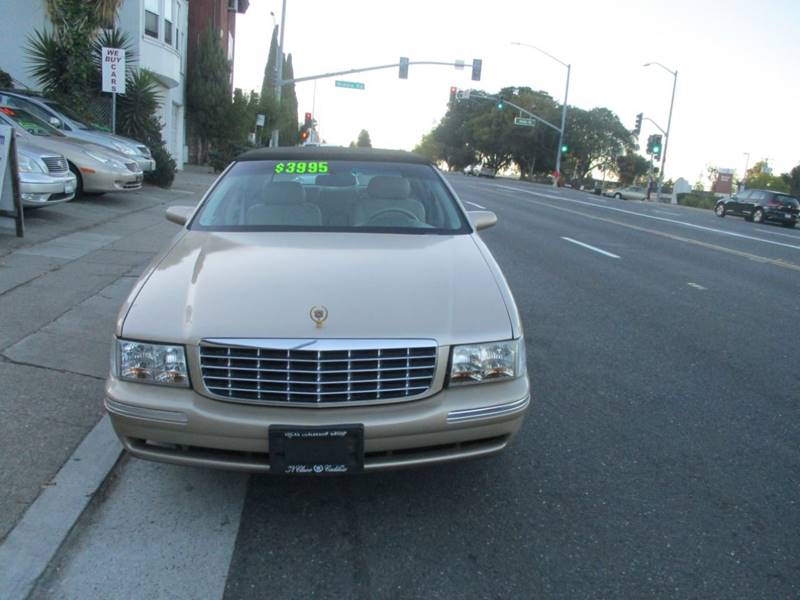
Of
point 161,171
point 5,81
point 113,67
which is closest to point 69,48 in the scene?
point 5,81

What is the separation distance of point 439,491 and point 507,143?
272 ft

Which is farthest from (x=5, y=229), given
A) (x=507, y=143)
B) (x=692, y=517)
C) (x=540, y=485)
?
(x=507, y=143)

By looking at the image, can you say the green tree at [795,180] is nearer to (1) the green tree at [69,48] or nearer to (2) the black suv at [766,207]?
(2) the black suv at [766,207]

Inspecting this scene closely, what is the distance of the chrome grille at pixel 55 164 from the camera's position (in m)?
10.1

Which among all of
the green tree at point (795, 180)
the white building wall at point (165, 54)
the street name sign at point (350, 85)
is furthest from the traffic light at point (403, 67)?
the green tree at point (795, 180)

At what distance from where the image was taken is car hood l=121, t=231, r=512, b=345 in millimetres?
3016

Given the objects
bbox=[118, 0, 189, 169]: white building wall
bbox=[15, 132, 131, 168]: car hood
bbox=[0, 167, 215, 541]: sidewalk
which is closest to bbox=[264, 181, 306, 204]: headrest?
bbox=[0, 167, 215, 541]: sidewalk

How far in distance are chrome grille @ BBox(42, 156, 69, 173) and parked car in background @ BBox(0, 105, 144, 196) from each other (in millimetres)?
1835

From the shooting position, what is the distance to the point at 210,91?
29.6 metres

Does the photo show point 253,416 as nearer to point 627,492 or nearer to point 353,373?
point 353,373

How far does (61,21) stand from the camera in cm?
1808

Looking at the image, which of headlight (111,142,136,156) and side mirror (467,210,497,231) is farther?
headlight (111,142,136,156)

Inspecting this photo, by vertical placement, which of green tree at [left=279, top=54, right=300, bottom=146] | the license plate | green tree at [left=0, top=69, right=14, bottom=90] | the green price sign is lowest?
the license plate

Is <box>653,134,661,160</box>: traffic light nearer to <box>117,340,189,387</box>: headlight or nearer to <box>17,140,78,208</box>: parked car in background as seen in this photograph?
<box>17,140,78,208</box>: parked car in background
